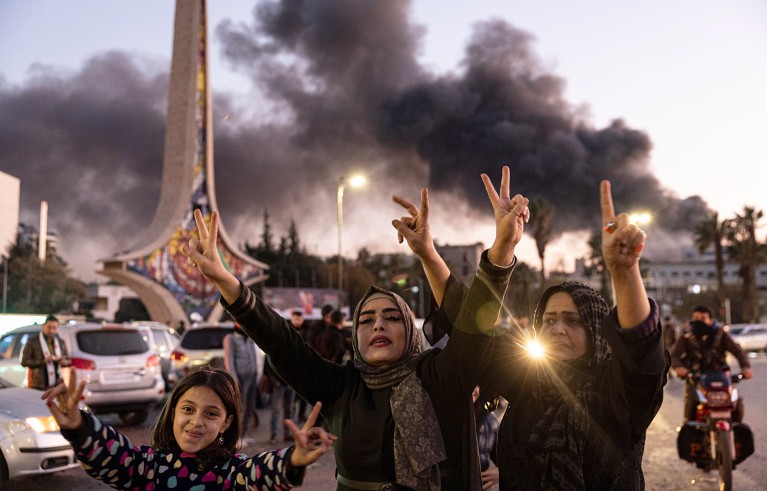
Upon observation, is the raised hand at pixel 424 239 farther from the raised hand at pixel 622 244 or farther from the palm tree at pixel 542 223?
the palm tree at pixel 542 223

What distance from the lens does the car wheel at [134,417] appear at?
41.7 ft

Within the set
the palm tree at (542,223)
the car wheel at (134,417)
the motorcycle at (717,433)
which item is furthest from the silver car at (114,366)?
the palm tree at (542,223)

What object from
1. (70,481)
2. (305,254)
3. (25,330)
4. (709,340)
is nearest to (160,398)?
(25,330)

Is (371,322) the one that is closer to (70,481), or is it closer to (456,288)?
(456,288)

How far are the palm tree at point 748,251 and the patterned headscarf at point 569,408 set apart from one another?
58135mm

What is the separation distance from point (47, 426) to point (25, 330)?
553 centimetres

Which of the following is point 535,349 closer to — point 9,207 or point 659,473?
point 659,473

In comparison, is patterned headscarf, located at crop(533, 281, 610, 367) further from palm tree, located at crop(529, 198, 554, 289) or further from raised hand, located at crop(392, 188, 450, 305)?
palm tree, located at crop(529, 198, 554, 289)

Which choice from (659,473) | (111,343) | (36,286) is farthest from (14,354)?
(36,286)

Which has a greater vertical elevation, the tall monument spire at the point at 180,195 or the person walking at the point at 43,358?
the tall monument spire at the point at 180,195

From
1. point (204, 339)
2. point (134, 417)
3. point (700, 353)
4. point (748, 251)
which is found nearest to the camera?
point (700, 353)

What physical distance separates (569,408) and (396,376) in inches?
25.7

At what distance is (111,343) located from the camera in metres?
12.2

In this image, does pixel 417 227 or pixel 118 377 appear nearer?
pixel 417 227
